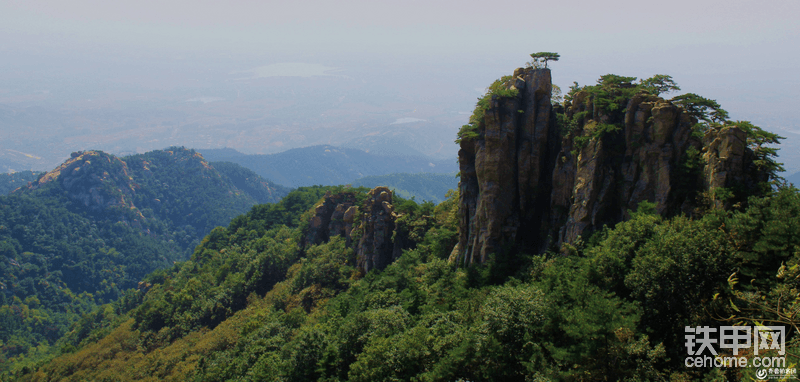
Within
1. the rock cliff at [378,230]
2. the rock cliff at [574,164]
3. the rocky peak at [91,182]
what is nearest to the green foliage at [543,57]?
the rock cliff at [574,164]

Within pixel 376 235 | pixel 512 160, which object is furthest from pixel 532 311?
pixel 376 235

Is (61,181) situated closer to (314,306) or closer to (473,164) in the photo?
(314,306)

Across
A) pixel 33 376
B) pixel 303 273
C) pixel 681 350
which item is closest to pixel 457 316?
pixel 681 350

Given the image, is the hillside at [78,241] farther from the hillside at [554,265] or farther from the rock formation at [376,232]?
the rock formation at [376,232]

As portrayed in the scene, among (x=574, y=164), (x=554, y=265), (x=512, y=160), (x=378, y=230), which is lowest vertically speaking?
(x=378, y=230)

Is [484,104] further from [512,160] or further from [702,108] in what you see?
[702,108]

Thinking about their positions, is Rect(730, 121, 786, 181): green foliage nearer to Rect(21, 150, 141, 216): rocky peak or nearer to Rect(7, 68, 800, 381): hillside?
Rect(7, 68, 800, 381): hillside
